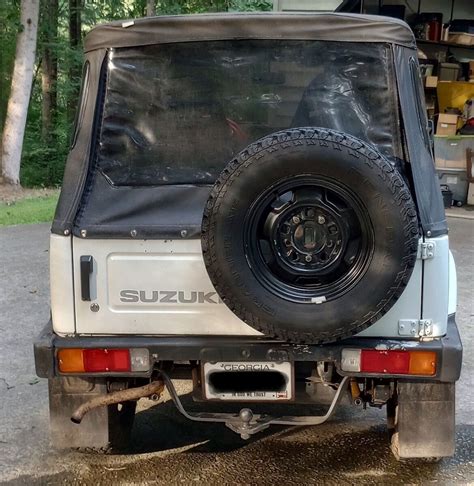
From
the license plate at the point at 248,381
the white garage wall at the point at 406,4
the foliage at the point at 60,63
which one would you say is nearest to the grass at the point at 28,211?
the foliage at the point at 60,63

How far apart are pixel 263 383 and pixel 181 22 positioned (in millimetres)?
1774

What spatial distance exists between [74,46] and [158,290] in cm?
1966

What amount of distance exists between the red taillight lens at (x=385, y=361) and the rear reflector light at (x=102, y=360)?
95cm

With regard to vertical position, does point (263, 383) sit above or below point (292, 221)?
below

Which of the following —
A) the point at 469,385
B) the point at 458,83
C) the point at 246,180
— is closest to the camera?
the point at 246,180

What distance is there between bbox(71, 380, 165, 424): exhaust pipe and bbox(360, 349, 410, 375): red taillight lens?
0.99m

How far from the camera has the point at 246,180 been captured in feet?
8.86

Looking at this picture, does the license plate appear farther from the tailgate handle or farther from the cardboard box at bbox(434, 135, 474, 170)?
the cardboard box at bbox(434, 135, 474, 170)

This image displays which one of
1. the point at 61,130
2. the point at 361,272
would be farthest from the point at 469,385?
the point at 61,130

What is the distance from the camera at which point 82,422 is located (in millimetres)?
3309

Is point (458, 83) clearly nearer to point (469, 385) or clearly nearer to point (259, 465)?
point (469, 385)

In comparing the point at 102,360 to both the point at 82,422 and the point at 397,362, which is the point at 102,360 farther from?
the point at 397,362

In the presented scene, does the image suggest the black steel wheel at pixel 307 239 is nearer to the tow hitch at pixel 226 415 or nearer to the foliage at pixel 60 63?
the tow hitch at pixel 226 415

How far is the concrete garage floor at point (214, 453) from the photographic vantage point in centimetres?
341
